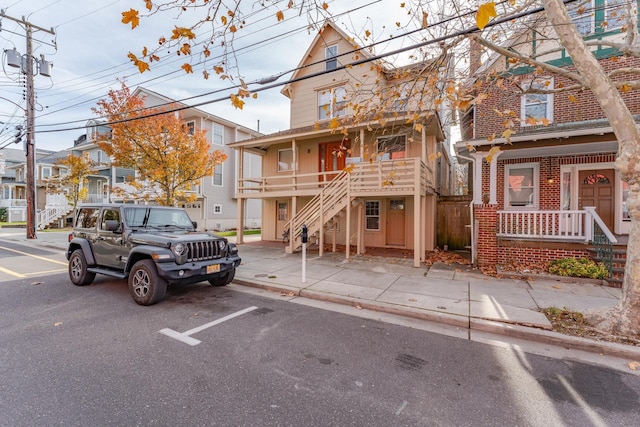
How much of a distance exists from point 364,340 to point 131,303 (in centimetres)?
450

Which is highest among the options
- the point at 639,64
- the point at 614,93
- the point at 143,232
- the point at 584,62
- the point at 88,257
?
the point at 639,64

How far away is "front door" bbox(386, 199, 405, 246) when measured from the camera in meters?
12.5

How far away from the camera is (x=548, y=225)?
8.30 metres

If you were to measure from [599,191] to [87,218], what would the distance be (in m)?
15.2

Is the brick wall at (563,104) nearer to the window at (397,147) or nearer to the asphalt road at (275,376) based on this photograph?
the window at (397,147)

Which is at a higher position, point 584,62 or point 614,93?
point 584,62

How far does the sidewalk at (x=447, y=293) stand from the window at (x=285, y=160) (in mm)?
6802

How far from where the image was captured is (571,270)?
7215 mm

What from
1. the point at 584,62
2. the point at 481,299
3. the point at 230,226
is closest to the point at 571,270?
the point at 481,299

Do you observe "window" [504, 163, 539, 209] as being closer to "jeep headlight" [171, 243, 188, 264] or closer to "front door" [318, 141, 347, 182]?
"front door" [318, 141, 347, 182]

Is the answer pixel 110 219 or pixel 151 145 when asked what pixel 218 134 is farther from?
pixel 110 219

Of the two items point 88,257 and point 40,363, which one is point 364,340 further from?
point 88,257

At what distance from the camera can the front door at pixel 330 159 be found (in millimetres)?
13359

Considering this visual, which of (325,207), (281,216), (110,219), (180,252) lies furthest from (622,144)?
(281,216)
